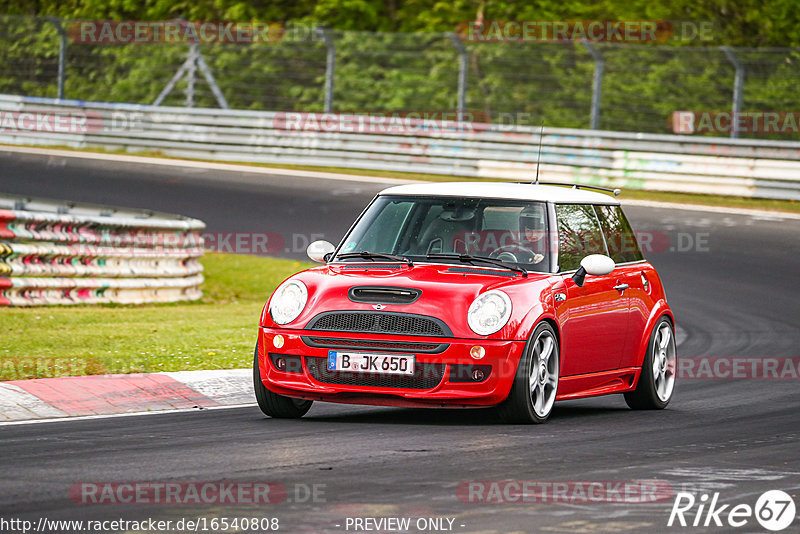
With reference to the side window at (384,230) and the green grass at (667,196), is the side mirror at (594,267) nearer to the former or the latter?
the side window at (384,230)

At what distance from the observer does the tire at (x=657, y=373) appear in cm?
1074

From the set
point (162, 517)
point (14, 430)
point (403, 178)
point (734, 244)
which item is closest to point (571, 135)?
point (403, 178)

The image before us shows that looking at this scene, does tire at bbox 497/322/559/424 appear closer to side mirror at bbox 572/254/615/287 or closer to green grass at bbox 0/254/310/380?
side mirror at bbox 572/254/615/287

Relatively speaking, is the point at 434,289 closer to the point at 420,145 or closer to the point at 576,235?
the point at 576,235

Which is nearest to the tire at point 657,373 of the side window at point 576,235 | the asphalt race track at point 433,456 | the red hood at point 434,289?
the asphalt race track at point 433,456

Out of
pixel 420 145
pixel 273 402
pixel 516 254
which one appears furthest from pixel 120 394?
pixel 420 145

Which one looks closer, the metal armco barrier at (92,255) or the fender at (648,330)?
the fender at (648,330)

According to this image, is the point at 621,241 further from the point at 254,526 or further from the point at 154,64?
the point at 154,64

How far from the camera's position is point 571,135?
27.6 meters

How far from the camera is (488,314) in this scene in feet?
29.1

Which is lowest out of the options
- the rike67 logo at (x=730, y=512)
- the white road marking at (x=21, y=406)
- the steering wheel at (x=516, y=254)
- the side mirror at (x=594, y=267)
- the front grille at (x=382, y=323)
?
the white road marking at (x=21, y=406)

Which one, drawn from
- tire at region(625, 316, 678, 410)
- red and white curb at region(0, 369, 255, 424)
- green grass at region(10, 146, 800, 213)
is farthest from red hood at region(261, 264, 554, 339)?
green grass at region(10, 146, 800, 213)

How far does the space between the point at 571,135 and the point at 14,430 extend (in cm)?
2024

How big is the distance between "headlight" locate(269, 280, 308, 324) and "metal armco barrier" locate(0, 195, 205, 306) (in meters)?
6.83
